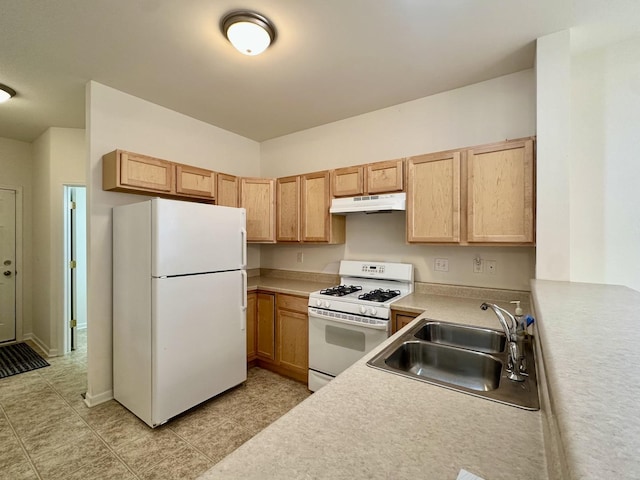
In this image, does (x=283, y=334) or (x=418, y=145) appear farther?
(x=283, y=334)

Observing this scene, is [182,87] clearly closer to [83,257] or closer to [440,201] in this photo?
[440,201]

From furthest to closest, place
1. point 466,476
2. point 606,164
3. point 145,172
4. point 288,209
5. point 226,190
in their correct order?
point 288,209 < point 226,190 < point 145,172 < point 606,164 < point 466,476

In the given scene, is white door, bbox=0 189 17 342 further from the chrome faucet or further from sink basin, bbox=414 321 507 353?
the chrome faucet

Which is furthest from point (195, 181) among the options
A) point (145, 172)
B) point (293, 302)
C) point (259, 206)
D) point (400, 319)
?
point (400, 319)

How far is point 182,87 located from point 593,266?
11.2ft

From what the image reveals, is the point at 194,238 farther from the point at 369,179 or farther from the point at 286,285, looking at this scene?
the point at 369,179

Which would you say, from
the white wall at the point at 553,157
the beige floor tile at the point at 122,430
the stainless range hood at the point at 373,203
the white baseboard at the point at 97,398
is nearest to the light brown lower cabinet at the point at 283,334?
the stainless range hood at the point at 373,203

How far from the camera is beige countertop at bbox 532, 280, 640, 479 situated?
1.11ft

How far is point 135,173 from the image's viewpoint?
244 centimetres

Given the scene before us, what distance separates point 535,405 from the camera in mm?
917

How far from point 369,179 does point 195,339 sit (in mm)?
1960

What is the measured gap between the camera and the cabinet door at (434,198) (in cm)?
227

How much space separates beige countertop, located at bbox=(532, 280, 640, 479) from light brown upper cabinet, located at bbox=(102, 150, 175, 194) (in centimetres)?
276

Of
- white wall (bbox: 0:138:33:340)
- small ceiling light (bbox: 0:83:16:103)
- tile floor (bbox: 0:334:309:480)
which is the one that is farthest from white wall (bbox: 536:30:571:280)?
white wall (bbox: 0:138:33:340)
